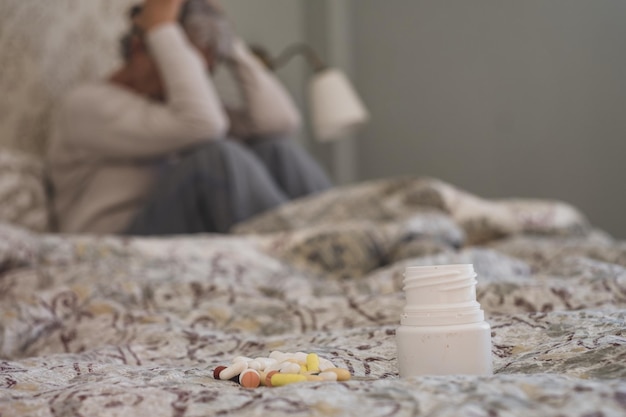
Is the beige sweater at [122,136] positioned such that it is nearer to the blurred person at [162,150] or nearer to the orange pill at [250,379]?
the blurred person at [162,150]

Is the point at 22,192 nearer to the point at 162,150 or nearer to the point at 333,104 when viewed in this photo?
the point at 162,150

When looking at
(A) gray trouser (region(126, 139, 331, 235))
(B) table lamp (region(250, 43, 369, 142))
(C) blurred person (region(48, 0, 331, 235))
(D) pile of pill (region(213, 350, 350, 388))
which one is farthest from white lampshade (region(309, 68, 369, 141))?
(D) pile of pill (region(213, 350, 350, 388))

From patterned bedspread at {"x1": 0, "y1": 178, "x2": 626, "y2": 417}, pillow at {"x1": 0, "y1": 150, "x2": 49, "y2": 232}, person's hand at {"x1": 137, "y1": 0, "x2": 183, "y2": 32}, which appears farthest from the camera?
person's hand at {"x1": 137, "y1": 0, "x2": 183, "y2": 32}

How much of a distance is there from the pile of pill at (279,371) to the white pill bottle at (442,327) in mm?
44

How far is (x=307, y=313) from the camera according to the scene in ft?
2.96

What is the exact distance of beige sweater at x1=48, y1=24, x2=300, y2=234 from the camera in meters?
1.98

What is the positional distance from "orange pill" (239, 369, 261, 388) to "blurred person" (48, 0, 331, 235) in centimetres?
132

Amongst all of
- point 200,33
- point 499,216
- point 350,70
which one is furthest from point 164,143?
point 350,70

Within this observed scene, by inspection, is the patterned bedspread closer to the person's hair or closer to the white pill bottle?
the white pill bottle

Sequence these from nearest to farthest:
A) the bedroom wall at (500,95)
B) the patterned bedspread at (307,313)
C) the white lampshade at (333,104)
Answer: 1. the patterned bedspread at (307,313)
2. the white lampshade at (333,104)
3. the bedroom wall at (500,95)

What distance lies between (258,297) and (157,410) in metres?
0.55

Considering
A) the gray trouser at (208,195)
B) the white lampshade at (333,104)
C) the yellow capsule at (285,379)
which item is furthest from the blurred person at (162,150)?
the yellow capsule at (285,379)

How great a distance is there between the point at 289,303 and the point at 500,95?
A: 97.8 inches

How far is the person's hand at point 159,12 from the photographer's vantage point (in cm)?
209
